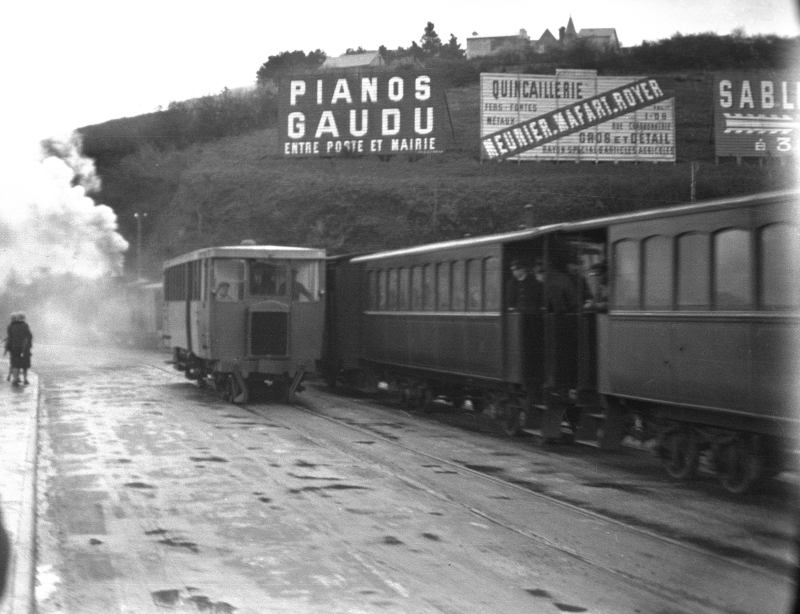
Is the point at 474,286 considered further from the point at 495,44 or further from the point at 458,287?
the point at 495,44

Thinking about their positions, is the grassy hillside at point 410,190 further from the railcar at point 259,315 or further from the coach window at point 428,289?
the coach window at point 428,289

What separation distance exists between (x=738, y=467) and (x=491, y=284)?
630 centimetres

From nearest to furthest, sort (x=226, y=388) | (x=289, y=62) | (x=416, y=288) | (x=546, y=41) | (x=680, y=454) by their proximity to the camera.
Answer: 1. (x=680, y=454)
2. (x=416, y=288)
3. (x=226, y=388)
4. (x=546, y=41)
5. (x=289, y=62)

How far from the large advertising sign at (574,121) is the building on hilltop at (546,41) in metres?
13.2

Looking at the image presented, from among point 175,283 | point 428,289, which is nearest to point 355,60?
point 175,283

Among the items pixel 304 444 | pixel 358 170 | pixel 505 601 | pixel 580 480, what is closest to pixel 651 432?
pixel 580 480

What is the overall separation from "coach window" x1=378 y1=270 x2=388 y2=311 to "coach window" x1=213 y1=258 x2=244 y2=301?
2.71m

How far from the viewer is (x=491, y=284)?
16.9 m

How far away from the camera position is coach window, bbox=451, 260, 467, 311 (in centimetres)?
1805

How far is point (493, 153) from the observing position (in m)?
58.2

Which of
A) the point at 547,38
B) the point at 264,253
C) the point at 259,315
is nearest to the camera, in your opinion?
the point at 259,315

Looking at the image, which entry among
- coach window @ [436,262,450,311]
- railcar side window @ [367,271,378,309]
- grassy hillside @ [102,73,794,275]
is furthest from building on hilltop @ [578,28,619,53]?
coach window @ [436,262,450,311]

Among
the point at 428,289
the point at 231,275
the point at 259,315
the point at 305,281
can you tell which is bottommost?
the point at 259,315

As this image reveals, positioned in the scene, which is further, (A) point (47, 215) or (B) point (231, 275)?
(A) point (47, 215)
